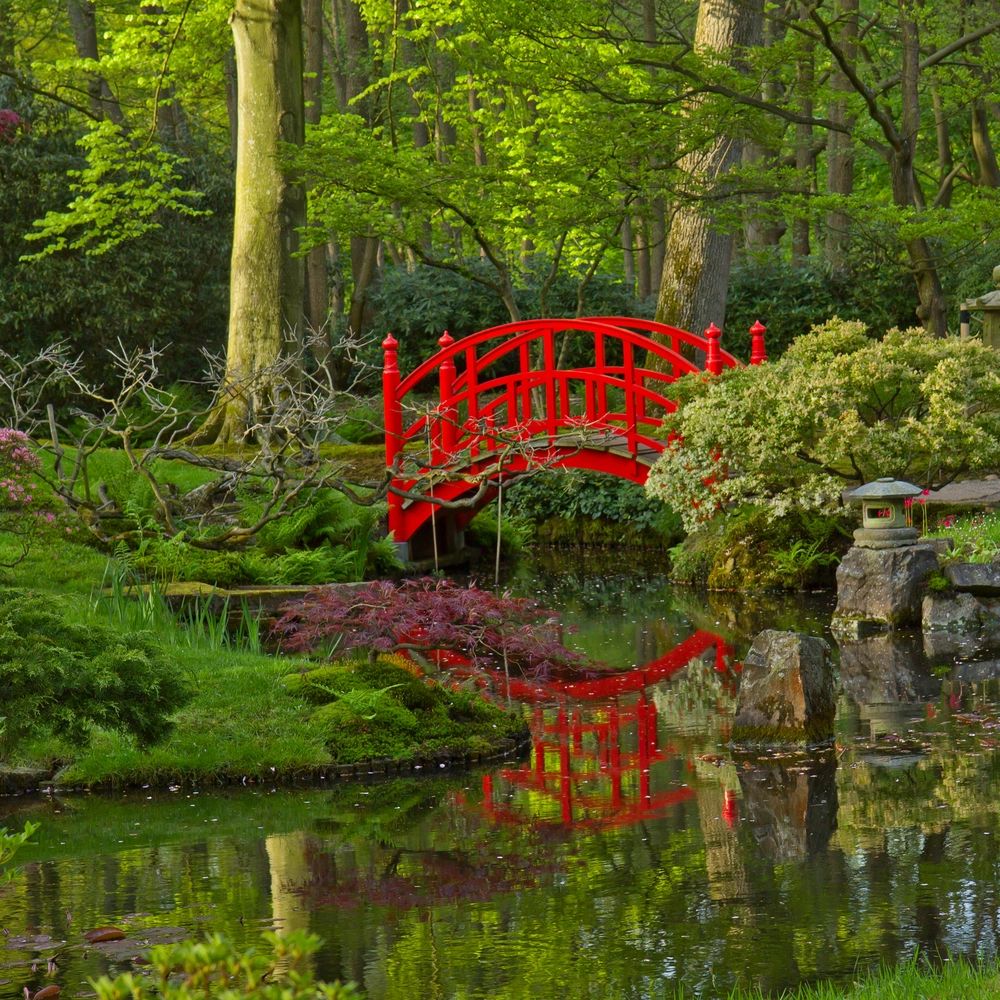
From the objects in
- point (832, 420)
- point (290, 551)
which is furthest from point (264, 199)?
point (832, 420)

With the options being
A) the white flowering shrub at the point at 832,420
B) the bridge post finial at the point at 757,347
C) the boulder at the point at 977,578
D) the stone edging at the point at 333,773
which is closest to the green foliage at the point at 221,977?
the stone edging at the point at 333,773

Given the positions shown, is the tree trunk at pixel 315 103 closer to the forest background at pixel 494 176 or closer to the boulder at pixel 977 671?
the forest background at pixel 494 176

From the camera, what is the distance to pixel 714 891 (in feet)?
18.9

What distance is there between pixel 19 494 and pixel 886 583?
6.49m

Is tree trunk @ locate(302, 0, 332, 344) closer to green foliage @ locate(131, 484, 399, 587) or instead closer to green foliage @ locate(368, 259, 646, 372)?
green foliage @ locate(368, 259, 646, 372)

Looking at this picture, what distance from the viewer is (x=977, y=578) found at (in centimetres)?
1199

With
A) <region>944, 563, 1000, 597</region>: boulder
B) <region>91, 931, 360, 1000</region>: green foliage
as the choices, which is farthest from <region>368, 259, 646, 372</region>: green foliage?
<region>91, 931, 360, 1000</region>: green foliage

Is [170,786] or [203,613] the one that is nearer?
[170,786]

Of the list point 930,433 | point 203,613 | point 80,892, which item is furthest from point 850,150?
point 80,892

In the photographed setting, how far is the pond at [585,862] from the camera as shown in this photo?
5.04 m

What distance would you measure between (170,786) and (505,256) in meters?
18.9

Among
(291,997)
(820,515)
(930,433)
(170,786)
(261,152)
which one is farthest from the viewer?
(261,152)

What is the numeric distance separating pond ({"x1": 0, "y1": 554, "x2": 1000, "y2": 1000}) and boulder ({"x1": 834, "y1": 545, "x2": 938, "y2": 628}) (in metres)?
2.51

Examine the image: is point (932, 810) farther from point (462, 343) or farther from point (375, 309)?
point (375, 309)
